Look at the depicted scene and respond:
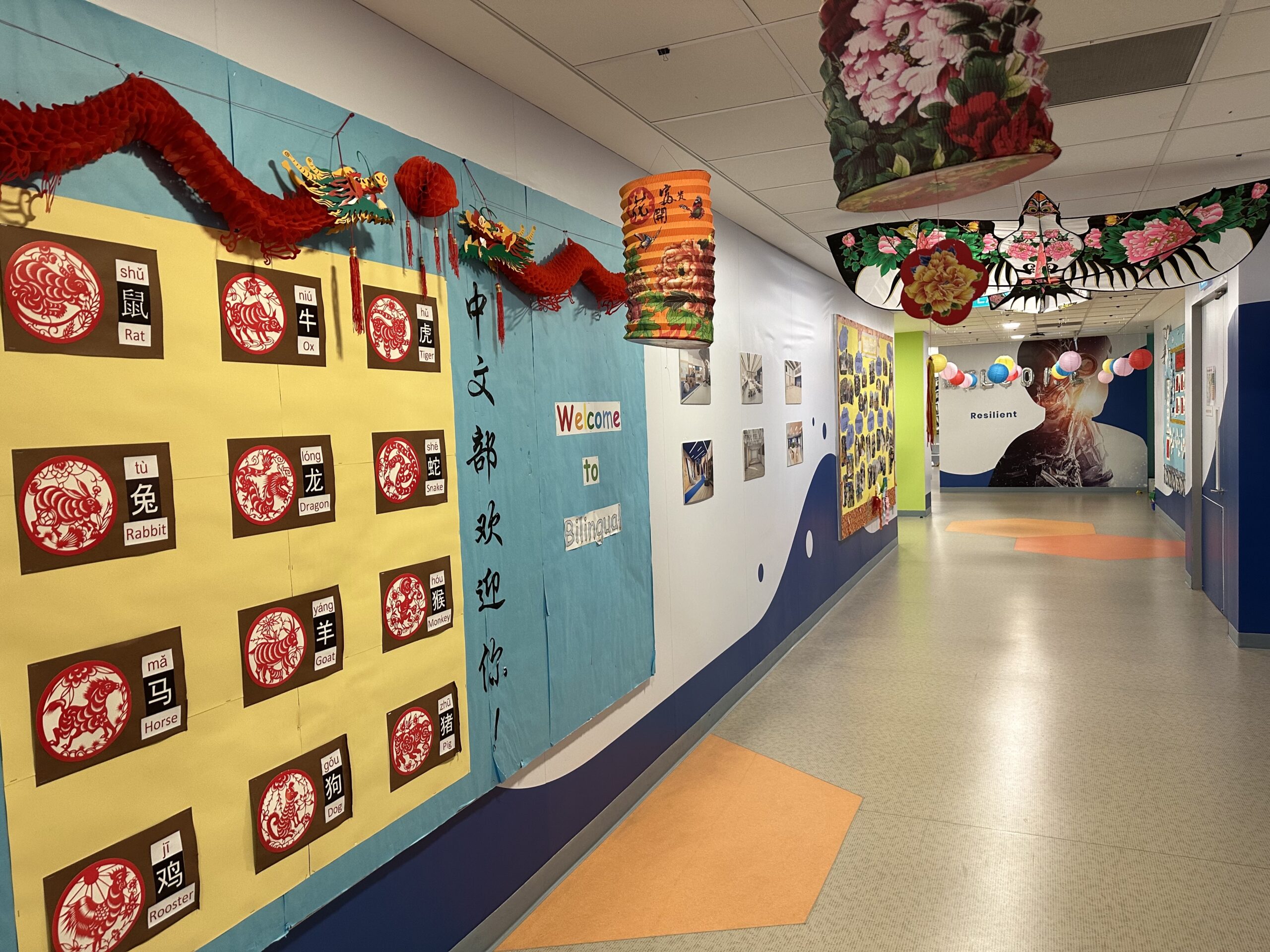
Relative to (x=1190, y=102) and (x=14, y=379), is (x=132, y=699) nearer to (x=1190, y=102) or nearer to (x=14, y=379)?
(x=14, y=379)

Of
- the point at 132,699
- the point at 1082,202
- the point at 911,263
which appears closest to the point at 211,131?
the point at 132,699

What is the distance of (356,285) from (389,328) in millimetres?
183

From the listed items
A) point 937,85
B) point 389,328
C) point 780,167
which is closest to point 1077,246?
point 780,167

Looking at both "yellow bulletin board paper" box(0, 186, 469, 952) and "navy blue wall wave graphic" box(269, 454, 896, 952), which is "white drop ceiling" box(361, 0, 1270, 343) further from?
"navy blue wall wave graphic" box(269, 454, 896, 952)

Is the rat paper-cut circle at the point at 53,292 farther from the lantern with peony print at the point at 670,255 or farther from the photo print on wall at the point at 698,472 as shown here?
the photo print on wall at the point at 698,472

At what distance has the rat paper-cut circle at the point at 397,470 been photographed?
2.39 m

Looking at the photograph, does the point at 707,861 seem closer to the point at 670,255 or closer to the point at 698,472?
the point at 698,472

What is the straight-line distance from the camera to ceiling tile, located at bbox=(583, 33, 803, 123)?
283cm

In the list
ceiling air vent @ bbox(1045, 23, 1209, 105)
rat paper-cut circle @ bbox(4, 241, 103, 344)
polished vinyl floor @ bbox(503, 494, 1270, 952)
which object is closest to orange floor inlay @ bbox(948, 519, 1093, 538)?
polished vinyl floor @ bbox(503, 494, 1270, 952)

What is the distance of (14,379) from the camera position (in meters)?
1.53

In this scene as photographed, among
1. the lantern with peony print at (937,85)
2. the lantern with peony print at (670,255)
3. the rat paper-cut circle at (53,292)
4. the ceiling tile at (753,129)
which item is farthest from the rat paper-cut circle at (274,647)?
the ceiling tile at (753,129)

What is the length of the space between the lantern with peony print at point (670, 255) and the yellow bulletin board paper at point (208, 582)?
27.3 inches

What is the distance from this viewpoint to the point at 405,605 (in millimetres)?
2473

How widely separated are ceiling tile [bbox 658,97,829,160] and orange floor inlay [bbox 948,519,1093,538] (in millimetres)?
9091
